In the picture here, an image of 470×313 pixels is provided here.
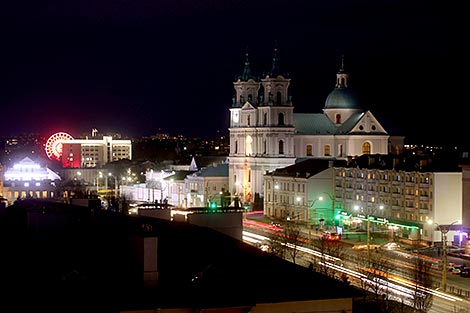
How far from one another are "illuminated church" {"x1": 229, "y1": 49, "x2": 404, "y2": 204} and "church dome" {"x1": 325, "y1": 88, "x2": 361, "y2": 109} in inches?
9.8

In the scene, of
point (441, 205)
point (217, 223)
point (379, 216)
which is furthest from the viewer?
point (379, 216)

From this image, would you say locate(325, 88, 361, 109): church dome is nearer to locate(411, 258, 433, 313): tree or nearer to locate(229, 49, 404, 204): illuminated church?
locate(229, 49, 404, 204): illuminated church

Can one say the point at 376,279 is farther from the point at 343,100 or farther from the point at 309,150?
the point at 343,100

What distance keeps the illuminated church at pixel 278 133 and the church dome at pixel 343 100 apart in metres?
0.25

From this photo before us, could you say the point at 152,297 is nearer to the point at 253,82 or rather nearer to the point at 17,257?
the point at 17,257

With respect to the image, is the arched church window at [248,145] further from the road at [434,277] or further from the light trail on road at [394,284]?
the light trail on road at [394,284]

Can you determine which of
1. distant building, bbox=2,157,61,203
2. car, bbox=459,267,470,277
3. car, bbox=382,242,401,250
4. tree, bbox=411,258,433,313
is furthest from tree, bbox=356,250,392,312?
distant building, bbox=2,157,61,203

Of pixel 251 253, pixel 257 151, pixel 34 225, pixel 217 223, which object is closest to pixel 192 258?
pixel 251 253

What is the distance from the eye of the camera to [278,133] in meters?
99.3

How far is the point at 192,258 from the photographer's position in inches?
653

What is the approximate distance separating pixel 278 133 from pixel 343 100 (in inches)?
459

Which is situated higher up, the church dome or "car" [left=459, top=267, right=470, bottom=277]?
the church dome

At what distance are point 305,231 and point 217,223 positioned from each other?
47.4m

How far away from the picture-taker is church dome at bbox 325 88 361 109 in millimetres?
106963
